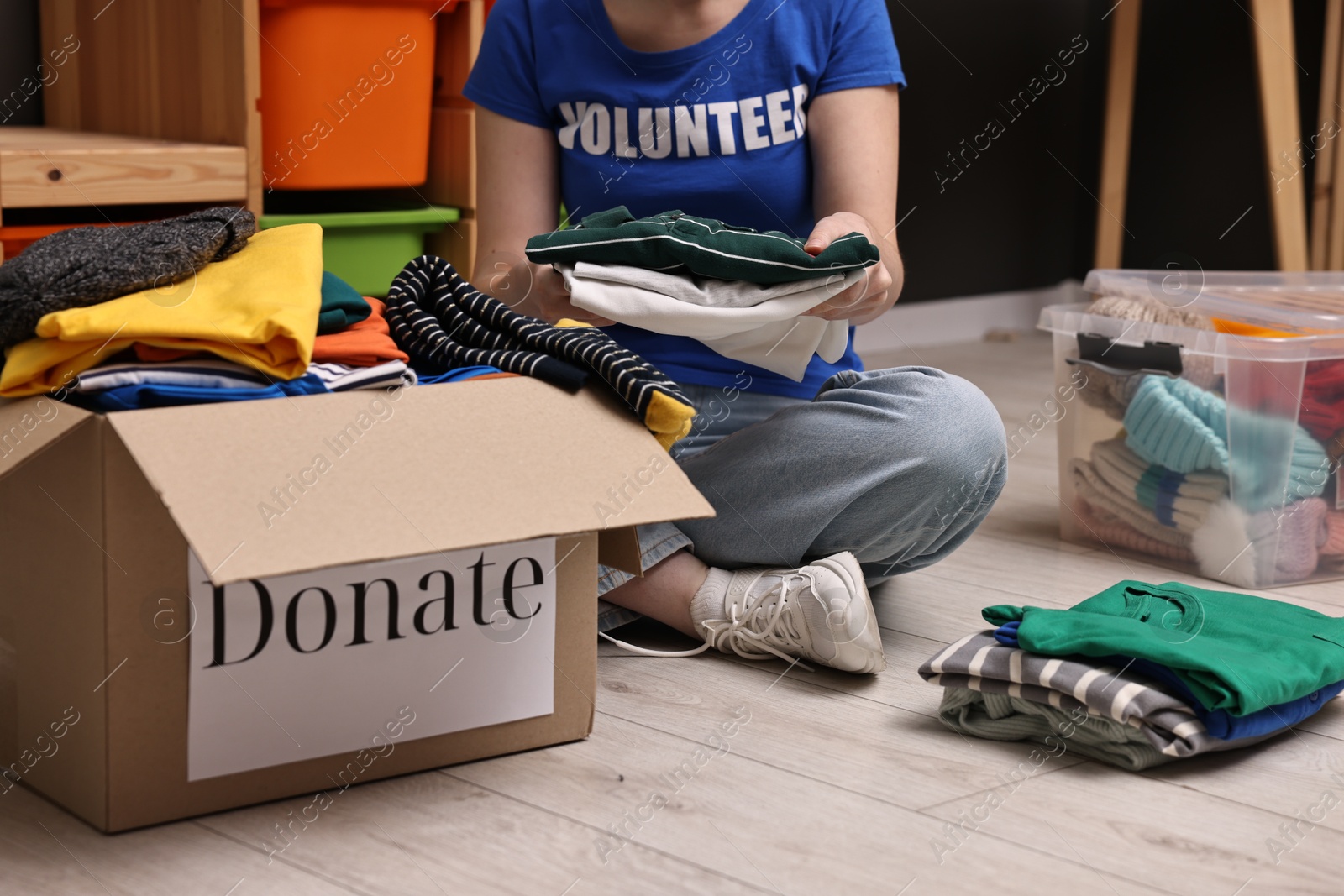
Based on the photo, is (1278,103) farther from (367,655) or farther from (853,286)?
(367,655)

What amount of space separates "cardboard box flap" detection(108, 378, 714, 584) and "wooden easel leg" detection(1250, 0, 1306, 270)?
168 cm

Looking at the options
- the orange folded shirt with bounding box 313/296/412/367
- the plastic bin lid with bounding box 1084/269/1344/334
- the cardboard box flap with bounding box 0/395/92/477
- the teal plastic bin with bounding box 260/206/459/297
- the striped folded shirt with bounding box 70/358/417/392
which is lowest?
the cardboard box flap with bounding box 0/395/92/477

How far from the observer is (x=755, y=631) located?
1025 mm

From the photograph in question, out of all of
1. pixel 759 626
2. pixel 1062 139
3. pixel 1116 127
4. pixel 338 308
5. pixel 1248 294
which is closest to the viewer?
pixel 338 308

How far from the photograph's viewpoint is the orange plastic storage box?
1541 millimetres

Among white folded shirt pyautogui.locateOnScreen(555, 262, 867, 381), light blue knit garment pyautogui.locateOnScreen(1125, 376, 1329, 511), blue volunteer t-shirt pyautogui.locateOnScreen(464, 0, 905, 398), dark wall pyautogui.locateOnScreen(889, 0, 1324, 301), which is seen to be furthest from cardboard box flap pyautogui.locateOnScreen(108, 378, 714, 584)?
dark wall pyautogui.locateOnScreen(889, 0, 1324, 301)

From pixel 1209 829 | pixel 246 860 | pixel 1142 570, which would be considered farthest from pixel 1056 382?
pixel 246 860

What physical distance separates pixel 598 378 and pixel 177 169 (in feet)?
2.79

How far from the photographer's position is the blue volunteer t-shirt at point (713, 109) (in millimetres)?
1132

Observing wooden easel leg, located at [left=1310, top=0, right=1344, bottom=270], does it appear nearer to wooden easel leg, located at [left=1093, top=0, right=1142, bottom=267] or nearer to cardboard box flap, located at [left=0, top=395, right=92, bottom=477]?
wooden easel leg, located at [left=1093, top=0, right=1142, bottom=267]

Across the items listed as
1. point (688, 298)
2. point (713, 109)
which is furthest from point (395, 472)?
point (713, 109)

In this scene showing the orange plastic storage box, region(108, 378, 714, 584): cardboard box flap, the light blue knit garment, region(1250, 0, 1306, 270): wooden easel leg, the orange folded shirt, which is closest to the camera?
region(108, 378, 714, 584): cardboard box flap

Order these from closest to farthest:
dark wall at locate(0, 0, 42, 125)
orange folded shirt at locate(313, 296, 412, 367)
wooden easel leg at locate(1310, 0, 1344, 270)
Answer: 1. orange folded shirt at locate(313, 296, 412, 367)
2. dark wall at locate(0, 0, 42, 125)
3. wooden easel leg at locate(1310, 0, 1344, 270)

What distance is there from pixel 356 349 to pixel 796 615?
410 millimetres
